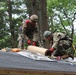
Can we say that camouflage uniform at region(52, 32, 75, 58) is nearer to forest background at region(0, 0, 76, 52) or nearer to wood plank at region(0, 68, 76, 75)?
wood plank at region(0, 68, 76, 75)

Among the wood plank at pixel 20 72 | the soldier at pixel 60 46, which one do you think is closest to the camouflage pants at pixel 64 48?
the soldier at pixel 60 46

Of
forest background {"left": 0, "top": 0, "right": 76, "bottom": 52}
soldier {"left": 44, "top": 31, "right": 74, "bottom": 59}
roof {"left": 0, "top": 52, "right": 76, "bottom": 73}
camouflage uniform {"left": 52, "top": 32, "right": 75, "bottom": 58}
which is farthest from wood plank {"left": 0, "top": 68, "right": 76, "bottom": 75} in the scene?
forest background {"left": 0, "top": 0, "right": 76, "bottom": 52}

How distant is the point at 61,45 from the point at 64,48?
17cm

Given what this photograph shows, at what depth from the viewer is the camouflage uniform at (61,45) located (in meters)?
9.08

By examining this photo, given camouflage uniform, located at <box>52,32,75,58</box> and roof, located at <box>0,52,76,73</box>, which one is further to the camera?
camouflage uniform, located at <box>52,32,75,58</box>

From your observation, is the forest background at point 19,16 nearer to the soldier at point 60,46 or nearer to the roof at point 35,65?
the soldier at point 60,46

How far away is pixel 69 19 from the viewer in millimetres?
30844

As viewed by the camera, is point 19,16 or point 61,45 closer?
point 61,45

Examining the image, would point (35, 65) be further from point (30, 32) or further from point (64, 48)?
point (30, 32)

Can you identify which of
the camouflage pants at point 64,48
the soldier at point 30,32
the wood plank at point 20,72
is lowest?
the wood plank at point 20,72

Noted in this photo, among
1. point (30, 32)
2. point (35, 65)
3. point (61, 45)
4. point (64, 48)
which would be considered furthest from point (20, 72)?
point (30, 32)

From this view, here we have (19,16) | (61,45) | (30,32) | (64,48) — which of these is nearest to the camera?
(61,45)

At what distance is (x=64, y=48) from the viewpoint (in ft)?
30.3

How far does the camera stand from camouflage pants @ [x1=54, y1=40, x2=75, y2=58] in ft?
29.9
